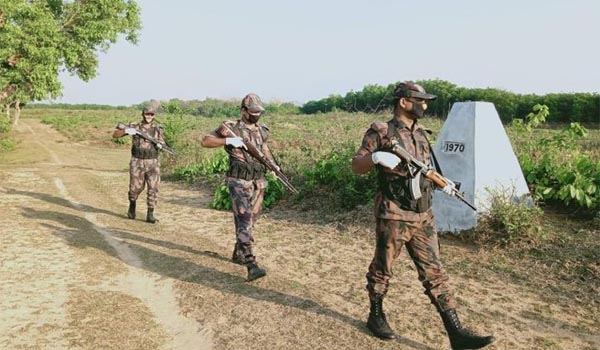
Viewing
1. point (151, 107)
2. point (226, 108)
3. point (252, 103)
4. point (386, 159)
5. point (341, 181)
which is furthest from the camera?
point (226, 108)

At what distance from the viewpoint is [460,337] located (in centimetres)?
366

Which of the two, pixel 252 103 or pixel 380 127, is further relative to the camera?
pixel 252 103

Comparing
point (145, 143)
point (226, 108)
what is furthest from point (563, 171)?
point (226, 108)

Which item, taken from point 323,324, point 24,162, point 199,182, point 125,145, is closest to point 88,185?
point 199,182

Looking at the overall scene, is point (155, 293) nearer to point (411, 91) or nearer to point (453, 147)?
point (411, 91)

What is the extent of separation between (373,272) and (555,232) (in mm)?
3718

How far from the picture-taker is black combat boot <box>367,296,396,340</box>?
3.95m

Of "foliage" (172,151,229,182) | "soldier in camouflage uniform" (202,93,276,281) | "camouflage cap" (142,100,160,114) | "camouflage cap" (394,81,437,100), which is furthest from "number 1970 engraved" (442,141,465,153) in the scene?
"foliage" (172,151,229,182)

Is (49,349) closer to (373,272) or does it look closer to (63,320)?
(63,320)

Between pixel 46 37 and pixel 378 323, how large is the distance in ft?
51.5

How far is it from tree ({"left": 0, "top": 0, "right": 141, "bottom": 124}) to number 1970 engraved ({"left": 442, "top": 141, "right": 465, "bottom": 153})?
1363cm

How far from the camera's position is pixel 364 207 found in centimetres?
830

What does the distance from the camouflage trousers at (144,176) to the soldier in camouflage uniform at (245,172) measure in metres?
3.46

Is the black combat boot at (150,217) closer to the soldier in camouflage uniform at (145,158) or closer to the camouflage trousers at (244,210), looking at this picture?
the soldier in camouflage uniform at (145,158)
